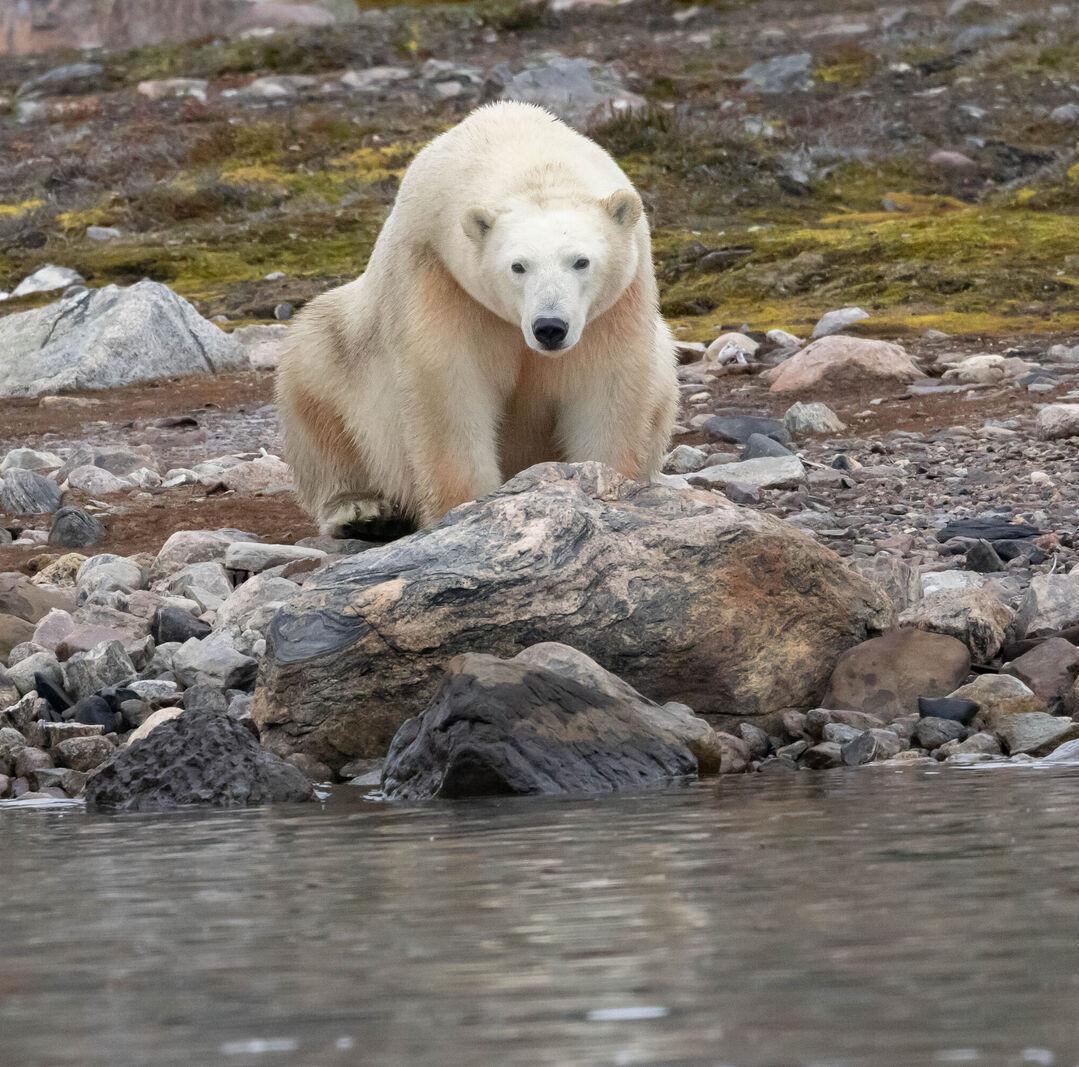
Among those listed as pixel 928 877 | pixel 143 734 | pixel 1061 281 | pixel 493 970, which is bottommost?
pixel 1061 281

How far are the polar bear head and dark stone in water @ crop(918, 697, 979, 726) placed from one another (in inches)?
65.1

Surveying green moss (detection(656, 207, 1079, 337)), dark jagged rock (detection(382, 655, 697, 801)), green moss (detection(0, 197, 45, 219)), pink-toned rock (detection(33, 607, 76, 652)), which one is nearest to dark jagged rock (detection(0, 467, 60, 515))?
pink-toned rock (detection(33, 607, 76, 652))

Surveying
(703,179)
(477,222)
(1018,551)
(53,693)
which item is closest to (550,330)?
(477,222)

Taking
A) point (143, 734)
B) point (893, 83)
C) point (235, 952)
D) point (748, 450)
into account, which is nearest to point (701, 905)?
point (235, 952)

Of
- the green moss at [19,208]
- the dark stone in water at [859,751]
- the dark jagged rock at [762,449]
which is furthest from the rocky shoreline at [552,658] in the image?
the green moss at [19,208]

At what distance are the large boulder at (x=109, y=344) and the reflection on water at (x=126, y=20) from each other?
805 inches

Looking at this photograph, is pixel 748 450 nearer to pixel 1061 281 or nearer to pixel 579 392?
pixel 579 392

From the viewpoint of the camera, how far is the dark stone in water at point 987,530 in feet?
24.5

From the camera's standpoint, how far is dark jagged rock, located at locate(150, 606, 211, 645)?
21.5 feet

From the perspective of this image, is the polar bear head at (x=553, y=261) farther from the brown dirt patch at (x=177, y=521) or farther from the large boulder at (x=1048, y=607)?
the brown dirt patch at (x=177, y=521)

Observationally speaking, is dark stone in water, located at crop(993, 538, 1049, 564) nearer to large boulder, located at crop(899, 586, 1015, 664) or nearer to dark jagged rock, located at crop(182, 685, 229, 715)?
large boulder, located at crop(899, 586, 1015, 664)

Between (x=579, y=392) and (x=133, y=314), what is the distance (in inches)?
313

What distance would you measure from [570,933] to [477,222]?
3.88 metres

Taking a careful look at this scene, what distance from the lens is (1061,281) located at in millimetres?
15453
